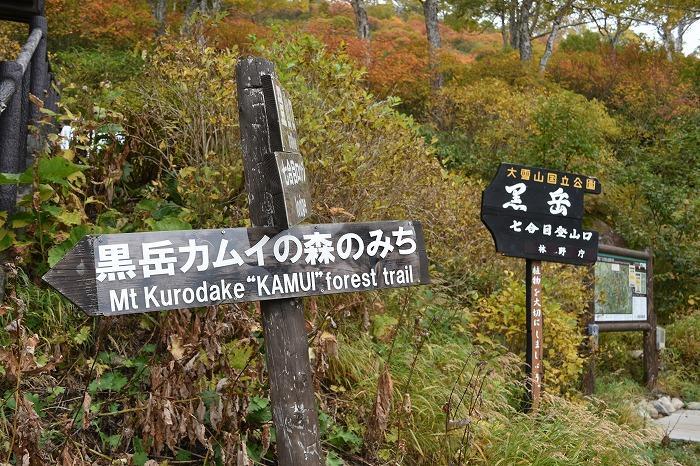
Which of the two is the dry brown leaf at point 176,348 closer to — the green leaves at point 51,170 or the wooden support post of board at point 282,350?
the wooden support post of board at point 282,350

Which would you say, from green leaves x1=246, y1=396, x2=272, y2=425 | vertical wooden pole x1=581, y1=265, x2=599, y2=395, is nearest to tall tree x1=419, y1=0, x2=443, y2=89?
vertical wooden pole x1=581, y1=265, x2=599, y2=395

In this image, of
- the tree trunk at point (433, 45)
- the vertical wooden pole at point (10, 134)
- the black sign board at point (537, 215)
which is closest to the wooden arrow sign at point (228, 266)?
the vertical wooden pole at point (10, 134)

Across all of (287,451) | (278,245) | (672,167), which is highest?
(672,167)

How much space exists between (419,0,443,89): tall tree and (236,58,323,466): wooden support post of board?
15.8 metres

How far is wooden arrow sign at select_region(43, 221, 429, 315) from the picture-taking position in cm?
244

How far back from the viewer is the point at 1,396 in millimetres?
3639

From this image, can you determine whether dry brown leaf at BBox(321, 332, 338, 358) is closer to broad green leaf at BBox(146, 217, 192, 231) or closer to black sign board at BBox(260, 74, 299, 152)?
black sign board at BBox(260, 74, 299, 152)

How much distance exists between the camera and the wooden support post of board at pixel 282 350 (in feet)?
8.80

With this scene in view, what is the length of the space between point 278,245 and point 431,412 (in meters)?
2.11

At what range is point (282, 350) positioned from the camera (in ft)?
8.83

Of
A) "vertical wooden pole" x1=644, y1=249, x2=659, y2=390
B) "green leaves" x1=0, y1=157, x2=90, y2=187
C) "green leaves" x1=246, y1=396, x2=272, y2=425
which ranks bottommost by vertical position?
"vertical wooden pole" x1=644, y1=249, x2=659, y2=390

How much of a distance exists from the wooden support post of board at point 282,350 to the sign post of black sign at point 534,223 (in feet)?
10.2

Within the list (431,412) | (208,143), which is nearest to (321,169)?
(208,143)

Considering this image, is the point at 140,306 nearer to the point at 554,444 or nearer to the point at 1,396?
the point at 1,396
